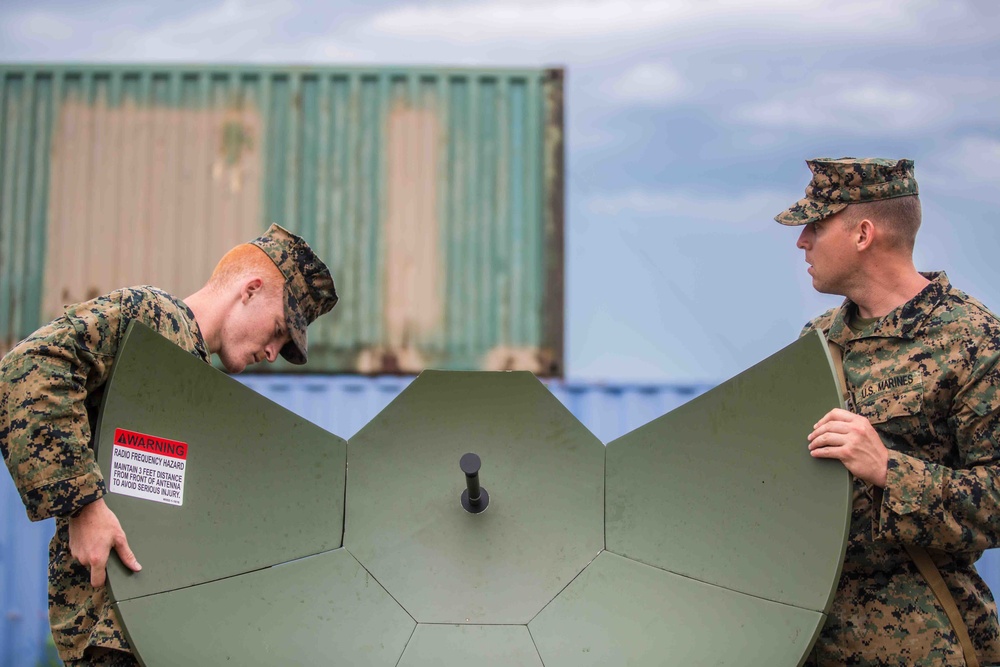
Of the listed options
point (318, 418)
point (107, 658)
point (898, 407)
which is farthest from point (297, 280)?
point (318, 418)

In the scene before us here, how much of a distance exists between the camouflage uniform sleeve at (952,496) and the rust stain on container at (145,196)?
7.51 metres

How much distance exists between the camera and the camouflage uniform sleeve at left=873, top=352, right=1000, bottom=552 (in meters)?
2.83

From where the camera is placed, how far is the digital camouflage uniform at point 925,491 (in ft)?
9.39

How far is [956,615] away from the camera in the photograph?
302cm

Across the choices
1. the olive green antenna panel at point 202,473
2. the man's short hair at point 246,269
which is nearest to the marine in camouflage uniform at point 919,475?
the olive green antenna panel at point 202,473

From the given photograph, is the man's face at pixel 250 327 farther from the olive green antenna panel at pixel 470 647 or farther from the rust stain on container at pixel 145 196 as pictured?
the rust stain on container at pixel 145 196

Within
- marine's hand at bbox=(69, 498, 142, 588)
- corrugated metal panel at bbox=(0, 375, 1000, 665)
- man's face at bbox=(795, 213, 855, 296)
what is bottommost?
corrugated metal panel at bbox=(0, 375, 1000, 665)

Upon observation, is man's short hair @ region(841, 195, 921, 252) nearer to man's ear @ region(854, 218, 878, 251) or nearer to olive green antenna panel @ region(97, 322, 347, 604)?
man's ear @ region(854, 218, 878, 251)

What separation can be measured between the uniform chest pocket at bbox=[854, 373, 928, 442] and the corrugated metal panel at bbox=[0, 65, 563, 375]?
6025 mm

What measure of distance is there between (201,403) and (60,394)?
41cm

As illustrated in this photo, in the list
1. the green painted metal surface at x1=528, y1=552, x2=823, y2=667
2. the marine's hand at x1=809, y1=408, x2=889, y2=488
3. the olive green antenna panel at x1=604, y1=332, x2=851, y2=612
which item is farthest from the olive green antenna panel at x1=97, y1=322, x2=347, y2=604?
the marine's hand at x1=809, y1=408, x2=889, y2=488

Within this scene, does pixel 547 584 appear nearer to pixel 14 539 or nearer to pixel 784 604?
pixel 784 604

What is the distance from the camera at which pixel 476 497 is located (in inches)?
127

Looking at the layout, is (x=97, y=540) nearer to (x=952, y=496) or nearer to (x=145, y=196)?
(x=952, y=496)
